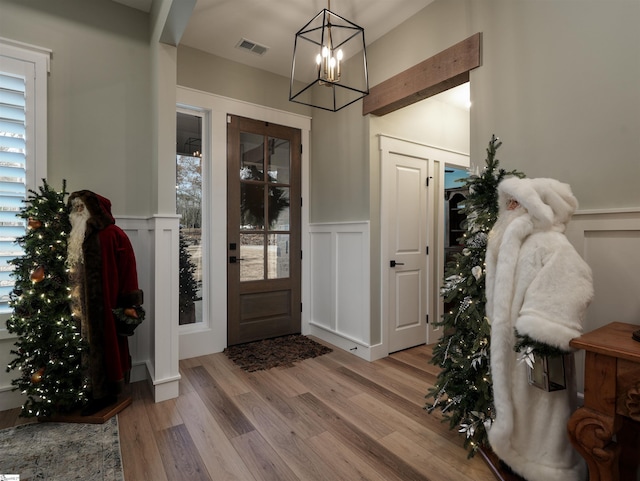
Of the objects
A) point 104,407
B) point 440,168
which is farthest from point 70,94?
point 440,168

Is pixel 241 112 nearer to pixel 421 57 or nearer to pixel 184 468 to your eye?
pixel 421 57

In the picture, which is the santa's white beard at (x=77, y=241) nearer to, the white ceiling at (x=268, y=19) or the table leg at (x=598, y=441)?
the white ceiling at (x=268, y=19)

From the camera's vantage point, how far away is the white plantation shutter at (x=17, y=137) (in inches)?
82.9

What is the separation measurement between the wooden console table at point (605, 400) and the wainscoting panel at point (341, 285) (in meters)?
1.95

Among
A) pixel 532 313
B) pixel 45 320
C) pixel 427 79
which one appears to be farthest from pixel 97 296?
pixel 427 79

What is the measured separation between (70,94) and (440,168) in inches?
137

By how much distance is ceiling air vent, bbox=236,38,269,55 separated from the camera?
3.02 meters

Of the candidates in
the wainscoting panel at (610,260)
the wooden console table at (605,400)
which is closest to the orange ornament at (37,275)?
the wooden console table at (605,400)

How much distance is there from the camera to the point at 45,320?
191 cm

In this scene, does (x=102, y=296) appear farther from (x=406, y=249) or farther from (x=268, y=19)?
(x=406, y=249)

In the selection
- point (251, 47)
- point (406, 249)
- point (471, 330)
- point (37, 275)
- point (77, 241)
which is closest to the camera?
point (471, 330)

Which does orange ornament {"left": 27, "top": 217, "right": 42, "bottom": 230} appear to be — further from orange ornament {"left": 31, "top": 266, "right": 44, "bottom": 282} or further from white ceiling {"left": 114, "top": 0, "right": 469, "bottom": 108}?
white ceiling {"left": 114, "top": 0, "right": 469, "bottom": 108}

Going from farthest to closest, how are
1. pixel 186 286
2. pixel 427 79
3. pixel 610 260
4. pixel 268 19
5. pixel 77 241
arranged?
pixel 186 286, pixel 268 19, pixel 427 79, pixel 77 241, pixel 610 260

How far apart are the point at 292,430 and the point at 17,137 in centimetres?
266
